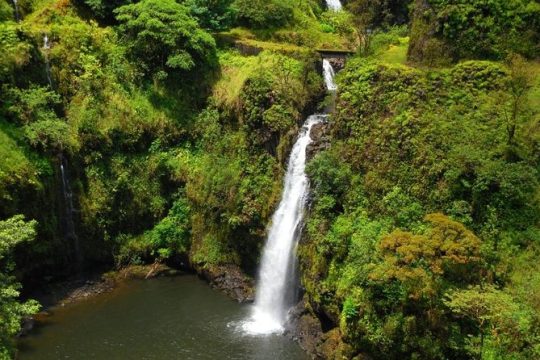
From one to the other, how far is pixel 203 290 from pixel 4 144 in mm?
12383

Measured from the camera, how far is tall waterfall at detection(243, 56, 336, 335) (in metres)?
25.6

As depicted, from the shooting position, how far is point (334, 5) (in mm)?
46344

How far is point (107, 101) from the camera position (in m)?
30.8

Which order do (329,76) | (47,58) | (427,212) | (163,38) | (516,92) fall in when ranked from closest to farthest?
1. (427,212)
2. (516,92)
3. (47,58)
4. (163,38)
5. (329,76)

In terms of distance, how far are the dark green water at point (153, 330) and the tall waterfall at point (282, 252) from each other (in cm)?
112

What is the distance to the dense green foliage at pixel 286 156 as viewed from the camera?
18.9 metres

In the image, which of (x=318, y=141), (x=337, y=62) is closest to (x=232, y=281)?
(x=318, y=141)

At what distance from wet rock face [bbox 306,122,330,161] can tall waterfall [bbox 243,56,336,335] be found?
41 centimetres

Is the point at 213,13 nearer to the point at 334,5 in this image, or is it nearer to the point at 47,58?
the point at 47,58

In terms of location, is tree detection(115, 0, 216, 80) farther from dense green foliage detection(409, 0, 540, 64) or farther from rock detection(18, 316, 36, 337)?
rock detection(18, 316, 36, 337)

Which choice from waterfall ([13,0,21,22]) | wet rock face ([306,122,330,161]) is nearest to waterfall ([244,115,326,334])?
wet rock face ([306,122,330,161])

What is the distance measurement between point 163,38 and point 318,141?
11.3 metres

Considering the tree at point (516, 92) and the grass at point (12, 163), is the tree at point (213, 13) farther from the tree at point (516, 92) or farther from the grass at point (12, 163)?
the tree at point (516, 92)

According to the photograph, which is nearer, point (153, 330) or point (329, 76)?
point (153, 330)
